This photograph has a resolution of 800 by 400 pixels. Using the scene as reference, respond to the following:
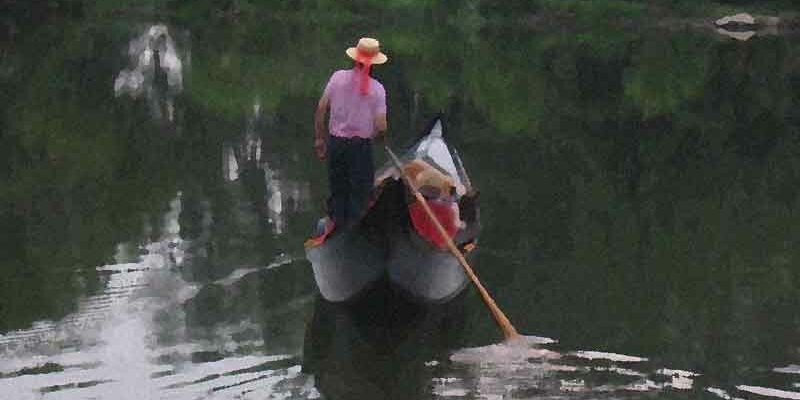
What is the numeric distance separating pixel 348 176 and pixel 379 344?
147 centimetres

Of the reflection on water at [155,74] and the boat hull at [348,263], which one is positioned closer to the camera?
the boat hull at [348,263]

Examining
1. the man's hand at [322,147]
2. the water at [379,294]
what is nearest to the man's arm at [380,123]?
the man's hand at [322,147]

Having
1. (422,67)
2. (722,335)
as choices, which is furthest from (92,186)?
A: (422,67)

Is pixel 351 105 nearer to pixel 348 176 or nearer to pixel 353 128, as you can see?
pixel 353 128

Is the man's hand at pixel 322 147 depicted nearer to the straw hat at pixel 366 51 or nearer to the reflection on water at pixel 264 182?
the straw hat at pixel 366 51

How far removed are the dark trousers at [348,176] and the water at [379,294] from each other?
94cm

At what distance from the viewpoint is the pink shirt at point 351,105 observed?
10.5 m

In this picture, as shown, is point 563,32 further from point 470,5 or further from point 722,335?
point 722,335

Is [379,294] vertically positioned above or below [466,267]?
below

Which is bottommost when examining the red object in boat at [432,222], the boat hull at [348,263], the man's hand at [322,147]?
the boat hull at [348,263]

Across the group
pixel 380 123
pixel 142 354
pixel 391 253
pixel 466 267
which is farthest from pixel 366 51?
pixel 142 354

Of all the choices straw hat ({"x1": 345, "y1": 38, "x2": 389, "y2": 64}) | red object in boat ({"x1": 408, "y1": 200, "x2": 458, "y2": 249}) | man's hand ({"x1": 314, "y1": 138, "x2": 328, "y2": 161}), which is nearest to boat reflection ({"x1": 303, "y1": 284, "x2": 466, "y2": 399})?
red object in boat ({"x1": 408, "y1": 200, "x2": 458, "y2": 249})

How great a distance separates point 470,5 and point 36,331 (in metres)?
49.3

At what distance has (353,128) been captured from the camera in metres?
10.5
